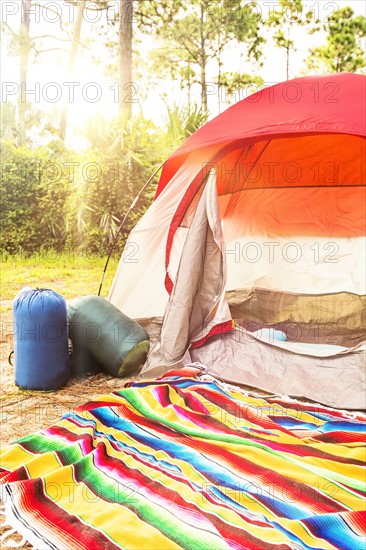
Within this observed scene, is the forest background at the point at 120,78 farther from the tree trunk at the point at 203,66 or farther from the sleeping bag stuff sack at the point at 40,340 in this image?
the sleeping bag stuff sack at the point at 40,340

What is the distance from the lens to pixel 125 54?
7367 mm

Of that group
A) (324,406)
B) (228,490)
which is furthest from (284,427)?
(228,490)

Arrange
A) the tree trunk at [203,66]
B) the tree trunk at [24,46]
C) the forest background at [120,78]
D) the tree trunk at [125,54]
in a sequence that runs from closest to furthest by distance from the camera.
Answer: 1. the forest background at [120,78]
2. the tree trunk at [125,54]
3. the tree trunk at [24,46]
4. the tree trunk at [203,66]

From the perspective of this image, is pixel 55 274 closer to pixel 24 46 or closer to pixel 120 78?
pixel 120 78

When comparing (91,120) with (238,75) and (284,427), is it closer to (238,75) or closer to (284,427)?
(284,427)

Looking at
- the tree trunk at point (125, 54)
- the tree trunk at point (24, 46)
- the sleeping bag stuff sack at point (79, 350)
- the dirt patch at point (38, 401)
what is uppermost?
the tree trunk at point (24, 46)

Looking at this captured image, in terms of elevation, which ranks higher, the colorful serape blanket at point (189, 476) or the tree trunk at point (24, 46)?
the tree trunk at point (24, 46)

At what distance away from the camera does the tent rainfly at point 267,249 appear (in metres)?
2.73

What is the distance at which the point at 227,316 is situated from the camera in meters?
2.97

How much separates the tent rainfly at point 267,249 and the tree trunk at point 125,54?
405 cm

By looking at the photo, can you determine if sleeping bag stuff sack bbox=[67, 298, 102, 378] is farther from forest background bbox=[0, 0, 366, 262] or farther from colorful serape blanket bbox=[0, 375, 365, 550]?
forest background bbox=[0, 0, 366, 262]

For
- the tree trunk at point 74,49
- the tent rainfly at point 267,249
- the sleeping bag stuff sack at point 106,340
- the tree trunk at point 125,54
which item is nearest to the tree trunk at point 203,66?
the tree trunk at point 74,49

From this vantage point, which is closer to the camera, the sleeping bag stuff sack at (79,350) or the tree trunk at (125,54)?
the sleeping bag stuff sack at (79,350)

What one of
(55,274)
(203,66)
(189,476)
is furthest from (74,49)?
(189,476)
